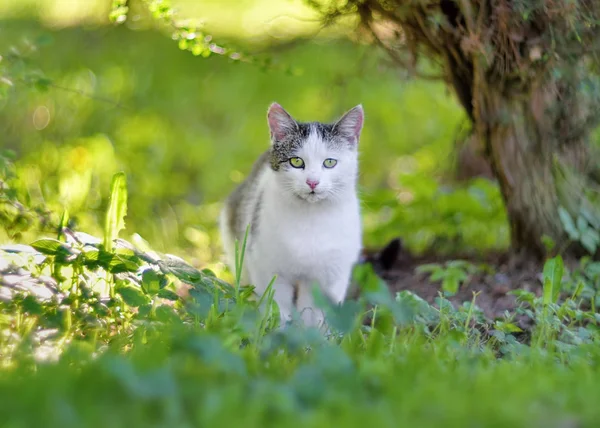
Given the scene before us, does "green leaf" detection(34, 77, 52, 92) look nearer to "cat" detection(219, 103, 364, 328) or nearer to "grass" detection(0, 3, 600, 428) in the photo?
"grass" detection(0, 3, 600, 428)

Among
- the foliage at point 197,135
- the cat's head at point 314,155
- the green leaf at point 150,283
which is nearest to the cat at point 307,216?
the cat's head at point 314,155

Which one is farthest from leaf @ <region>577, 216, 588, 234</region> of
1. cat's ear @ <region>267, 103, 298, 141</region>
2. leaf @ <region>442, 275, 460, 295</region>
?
cat's ear @ <region>267, 103, 298, 141</region>

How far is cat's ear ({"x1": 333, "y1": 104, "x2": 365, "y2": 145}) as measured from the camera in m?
3.32

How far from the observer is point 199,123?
22.9ft

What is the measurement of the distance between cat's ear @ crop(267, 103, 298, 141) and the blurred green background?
91 centimetres

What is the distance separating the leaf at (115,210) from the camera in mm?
3104

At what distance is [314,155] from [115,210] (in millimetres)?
835

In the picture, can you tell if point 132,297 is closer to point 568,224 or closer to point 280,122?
point 280,122

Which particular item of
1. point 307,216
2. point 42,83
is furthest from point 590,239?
point 42,83

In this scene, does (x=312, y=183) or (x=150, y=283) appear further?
(x=312, y=183)

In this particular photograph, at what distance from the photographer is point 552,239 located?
3715mm

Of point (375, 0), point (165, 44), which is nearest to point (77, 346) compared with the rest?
point (375, 0)

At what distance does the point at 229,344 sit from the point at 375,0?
1949mm

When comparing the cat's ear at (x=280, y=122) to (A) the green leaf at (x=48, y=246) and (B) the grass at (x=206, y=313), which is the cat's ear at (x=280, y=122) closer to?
(B) the grass at (x=206, y=313)
